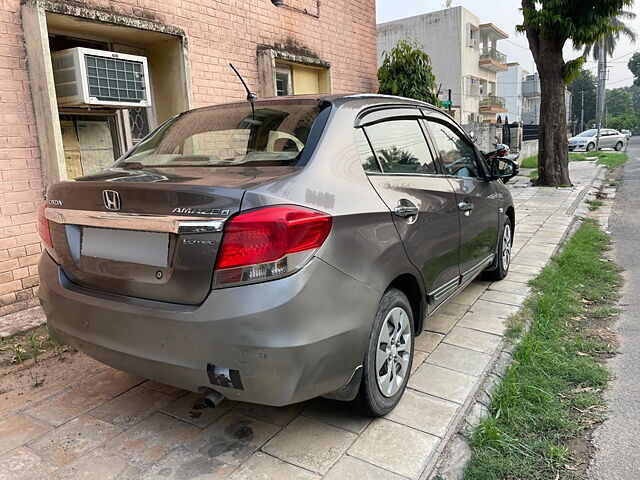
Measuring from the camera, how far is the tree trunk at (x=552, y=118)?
11.5m

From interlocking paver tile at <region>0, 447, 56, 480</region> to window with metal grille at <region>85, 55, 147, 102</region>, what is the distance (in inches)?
130

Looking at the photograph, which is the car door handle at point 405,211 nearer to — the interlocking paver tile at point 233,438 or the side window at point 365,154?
the side window at point 365,154

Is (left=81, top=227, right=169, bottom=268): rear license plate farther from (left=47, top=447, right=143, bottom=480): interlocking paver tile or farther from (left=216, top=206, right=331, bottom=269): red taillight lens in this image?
(left=47, top=447, right=143, bottom=480): interlocking paver tile

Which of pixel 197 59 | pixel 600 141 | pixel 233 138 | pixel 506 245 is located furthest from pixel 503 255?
pixel 600 141

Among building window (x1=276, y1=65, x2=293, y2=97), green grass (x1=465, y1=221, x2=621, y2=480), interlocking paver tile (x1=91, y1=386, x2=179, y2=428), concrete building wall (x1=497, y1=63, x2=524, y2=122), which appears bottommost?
green grass (x1=465, y1=221, x2=621, y2=480)

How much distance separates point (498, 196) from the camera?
4.52 meters

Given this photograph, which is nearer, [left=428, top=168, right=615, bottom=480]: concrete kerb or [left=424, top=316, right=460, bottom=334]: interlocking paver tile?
[left=428, top=168, right=615, bottom=480]: concrete kerb

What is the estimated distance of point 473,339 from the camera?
3.61 m

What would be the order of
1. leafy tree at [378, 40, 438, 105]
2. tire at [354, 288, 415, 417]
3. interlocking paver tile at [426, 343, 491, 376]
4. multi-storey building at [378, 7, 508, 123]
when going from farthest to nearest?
multi-storey building at [378, 7, 508, 123]
leafy tree at [378, 40, 438, 105]
interlocking paver tile at [426, 343, 491, 376]
tire at [354, 288, 415, 417]

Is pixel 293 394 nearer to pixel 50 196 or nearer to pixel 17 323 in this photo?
pixel 50 196

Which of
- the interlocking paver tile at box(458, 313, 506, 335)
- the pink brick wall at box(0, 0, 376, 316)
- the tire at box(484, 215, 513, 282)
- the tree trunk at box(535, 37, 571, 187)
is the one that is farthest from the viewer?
the tree trunk at box(535, 37, 571, 187)

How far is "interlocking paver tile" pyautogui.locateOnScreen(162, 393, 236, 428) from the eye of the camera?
105 inches

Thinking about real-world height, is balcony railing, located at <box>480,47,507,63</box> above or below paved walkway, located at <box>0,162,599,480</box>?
above

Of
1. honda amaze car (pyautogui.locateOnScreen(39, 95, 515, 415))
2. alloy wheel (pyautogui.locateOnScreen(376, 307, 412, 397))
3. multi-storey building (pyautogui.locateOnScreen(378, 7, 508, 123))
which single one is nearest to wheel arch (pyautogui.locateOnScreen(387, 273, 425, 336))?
honda amaze car (pyautogui.locateOnScreen(39, 95, 515, 415))
